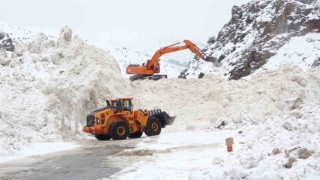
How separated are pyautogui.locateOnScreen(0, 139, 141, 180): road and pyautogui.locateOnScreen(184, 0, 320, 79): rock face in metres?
48.2

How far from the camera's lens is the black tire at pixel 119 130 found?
69.5 ft

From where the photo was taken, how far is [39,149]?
1800 cm

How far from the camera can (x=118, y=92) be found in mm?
28188

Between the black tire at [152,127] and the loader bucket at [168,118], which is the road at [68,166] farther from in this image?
the loader bucket at [168,118]

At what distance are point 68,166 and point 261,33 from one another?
5838 cm

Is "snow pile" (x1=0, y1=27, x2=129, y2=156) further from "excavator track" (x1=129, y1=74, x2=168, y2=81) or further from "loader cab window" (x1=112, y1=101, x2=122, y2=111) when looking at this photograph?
"excavator track" (x1=129, y1=74, x2=168, y2=81)

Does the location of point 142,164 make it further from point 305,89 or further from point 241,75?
point 241,75

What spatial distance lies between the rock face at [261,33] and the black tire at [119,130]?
4155 cm

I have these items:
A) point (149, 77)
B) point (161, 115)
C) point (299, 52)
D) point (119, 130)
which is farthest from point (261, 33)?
point (119, 130)

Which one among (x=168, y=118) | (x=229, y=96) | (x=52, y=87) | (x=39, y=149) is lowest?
(x=39, y=149)

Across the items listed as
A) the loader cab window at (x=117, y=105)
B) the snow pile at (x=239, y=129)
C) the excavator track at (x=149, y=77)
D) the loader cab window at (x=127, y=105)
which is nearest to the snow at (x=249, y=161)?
the snow pile at (x=239, y=129)

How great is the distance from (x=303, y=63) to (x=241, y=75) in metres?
10.9

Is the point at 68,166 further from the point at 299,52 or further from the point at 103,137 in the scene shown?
the point at 299,52

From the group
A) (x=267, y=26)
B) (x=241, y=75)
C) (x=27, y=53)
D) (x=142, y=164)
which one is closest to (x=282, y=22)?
(x=267, y=26)
